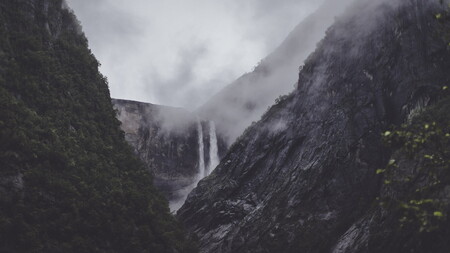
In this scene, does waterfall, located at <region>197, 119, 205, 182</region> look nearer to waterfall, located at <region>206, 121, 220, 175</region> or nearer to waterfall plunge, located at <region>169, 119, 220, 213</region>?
waterfall plunge, located at <region>169, 119, 220, 213</region>

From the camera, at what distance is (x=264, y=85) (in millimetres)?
71438

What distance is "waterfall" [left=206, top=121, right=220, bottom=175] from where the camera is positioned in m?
66.9

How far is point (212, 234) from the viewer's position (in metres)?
41.8

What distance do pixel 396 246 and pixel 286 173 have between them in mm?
12676

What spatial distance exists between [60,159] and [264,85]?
43273mm

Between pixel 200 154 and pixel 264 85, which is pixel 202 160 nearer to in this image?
pixel 200 154

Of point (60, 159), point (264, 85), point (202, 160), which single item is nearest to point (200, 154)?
point (202, 160)

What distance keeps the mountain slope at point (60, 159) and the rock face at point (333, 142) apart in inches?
261

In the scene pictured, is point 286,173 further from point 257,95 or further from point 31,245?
point 257,95

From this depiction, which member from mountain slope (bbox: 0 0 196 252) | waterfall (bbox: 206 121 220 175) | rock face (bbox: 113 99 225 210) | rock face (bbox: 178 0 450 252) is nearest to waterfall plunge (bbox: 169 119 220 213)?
waterfall (bbox: 206 121 220 175)

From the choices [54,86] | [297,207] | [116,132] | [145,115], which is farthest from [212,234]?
[145,115]

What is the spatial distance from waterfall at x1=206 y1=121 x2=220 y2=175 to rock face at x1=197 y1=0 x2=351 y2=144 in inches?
42.9

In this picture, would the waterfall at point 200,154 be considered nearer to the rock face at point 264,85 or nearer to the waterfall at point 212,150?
the waterfall at point 212,150

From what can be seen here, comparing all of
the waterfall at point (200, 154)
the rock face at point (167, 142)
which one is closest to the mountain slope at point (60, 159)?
the rock face at point (167, 142)
